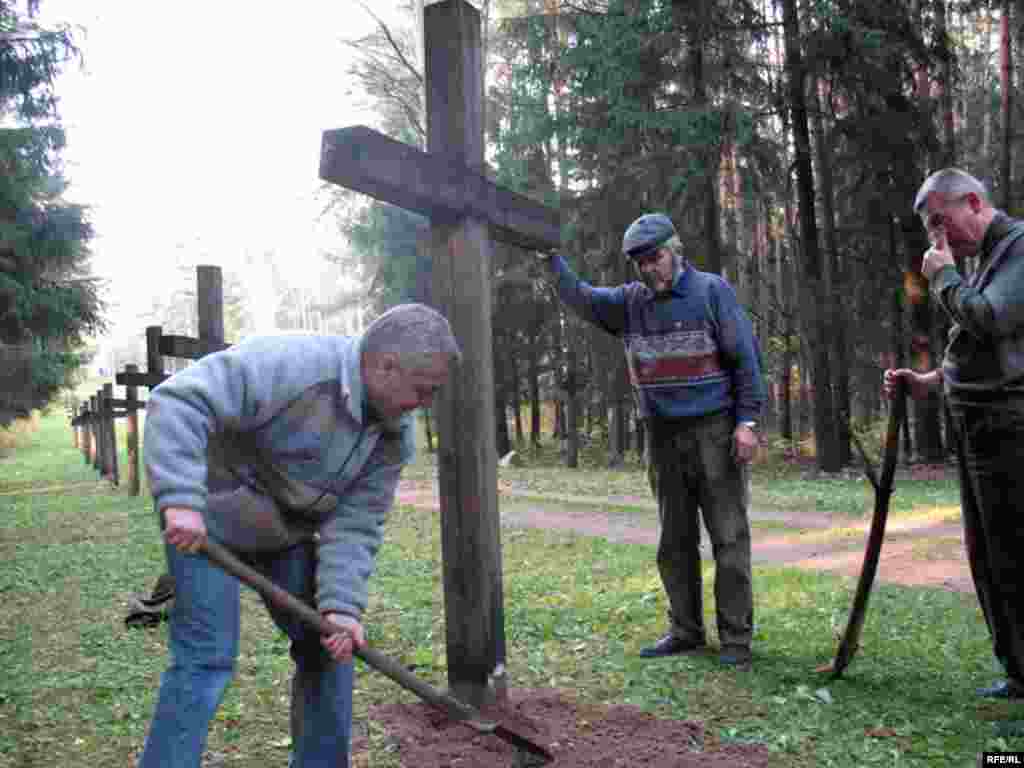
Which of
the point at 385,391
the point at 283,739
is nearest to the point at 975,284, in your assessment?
the point at 385,391

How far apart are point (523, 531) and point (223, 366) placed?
7.71 m

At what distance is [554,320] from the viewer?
2391 centimetres

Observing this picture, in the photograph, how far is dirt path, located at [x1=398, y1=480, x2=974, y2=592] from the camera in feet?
22.8

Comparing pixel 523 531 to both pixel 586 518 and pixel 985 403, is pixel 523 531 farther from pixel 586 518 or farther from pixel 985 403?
pixel 985 403

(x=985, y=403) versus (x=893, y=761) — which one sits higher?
(x=985, y=403)

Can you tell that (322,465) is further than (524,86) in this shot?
No

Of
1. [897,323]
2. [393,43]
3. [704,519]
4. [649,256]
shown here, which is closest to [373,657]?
[704,519]

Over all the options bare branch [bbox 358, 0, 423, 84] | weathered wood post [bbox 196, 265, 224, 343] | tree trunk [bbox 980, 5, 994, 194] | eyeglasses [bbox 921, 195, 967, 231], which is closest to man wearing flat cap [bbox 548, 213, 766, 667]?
eyeglasses [bbox 921, 195, 967, 231]

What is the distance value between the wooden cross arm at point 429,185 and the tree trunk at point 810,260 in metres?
12.4

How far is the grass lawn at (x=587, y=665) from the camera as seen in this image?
367 cm

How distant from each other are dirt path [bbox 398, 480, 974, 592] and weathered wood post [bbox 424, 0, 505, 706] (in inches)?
161

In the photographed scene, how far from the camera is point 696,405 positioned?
4605 mm

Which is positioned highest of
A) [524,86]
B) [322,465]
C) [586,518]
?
[524,86]

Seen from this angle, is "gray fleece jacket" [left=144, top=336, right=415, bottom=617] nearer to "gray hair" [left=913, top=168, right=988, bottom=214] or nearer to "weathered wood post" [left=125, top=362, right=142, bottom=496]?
"gray hair" [left=913, top=168, right=988, bottom=214]
